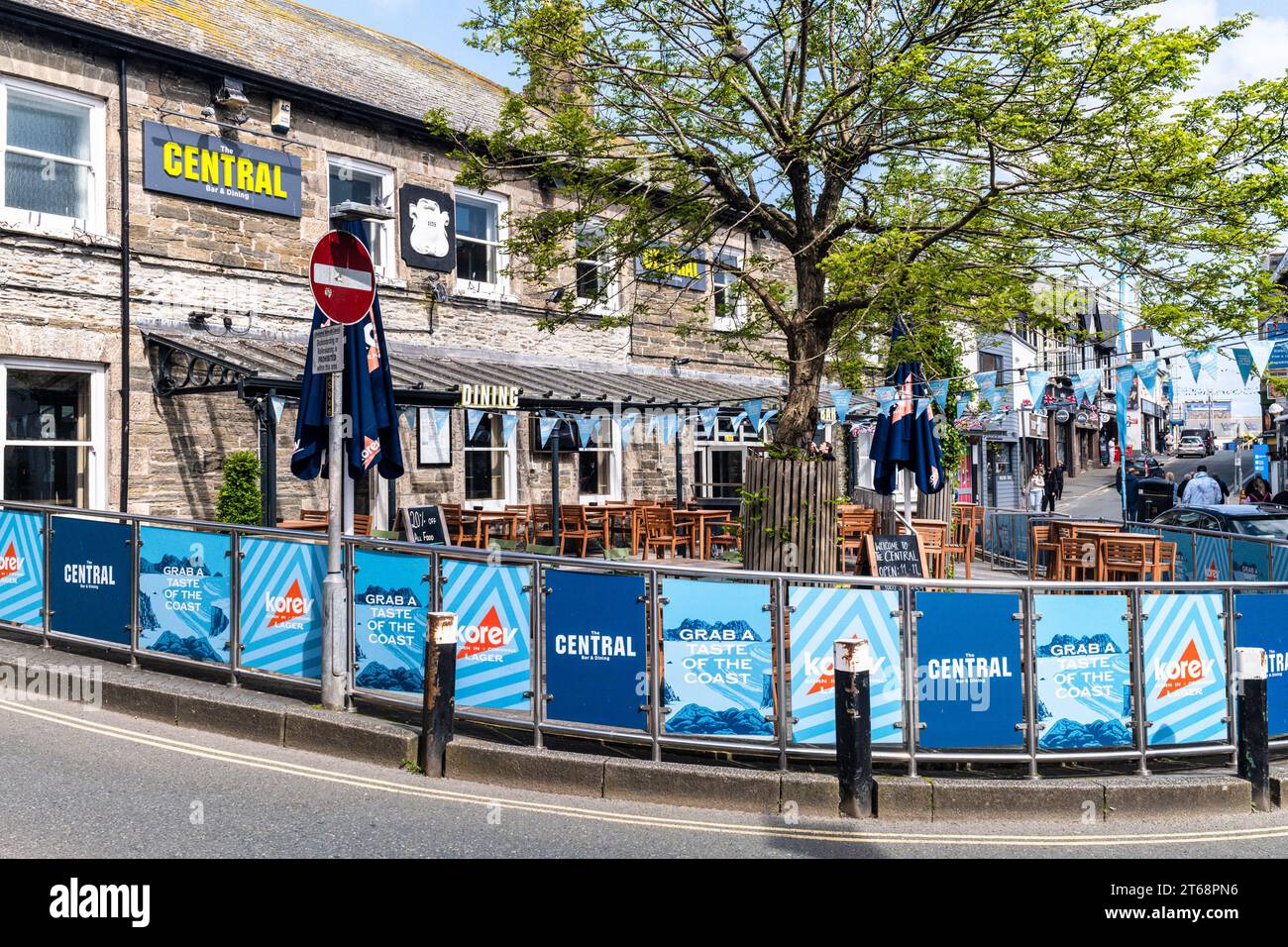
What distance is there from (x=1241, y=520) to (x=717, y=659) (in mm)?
11033

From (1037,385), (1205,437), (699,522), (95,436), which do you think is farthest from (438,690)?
(1205,437)

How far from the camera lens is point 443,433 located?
55.0ft

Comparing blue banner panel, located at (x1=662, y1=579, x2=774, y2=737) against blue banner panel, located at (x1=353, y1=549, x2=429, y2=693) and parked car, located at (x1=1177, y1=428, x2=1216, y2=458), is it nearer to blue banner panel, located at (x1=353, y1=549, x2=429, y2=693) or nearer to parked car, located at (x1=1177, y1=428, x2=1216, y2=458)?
blue banner panel, located at (x1=353, y1=549, x2=429, y2=693)

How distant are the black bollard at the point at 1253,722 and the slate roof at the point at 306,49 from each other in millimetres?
9764

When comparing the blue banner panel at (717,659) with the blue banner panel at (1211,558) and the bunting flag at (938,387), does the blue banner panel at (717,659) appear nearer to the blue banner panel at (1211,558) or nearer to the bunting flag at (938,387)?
the bunting flag at (938,387)

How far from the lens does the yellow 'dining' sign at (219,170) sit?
1339 centimetres

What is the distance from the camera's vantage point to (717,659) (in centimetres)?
633

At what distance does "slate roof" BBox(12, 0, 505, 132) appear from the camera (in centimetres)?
1350

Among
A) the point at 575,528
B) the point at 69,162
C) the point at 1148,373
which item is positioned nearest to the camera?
the point at 1148,373

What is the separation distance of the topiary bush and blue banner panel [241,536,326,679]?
5831 millimetres

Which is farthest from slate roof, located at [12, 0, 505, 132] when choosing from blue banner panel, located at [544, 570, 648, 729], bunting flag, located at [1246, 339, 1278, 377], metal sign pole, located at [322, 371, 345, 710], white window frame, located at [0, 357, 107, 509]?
bunting flag, located at [1246, 339, 1278, 377]

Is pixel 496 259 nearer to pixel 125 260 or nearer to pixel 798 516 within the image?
pixel 125 260
